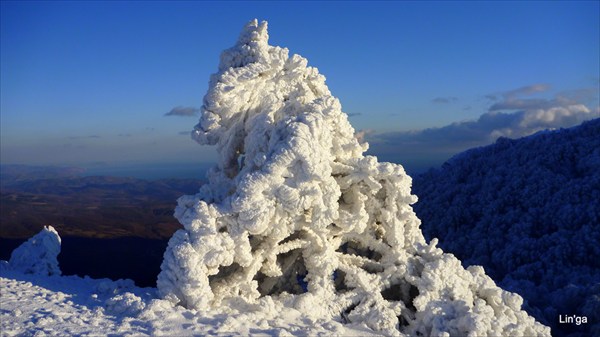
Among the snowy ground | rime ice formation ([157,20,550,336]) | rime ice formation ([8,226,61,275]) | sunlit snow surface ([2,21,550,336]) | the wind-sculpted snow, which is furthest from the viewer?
the wind-sculpted snow

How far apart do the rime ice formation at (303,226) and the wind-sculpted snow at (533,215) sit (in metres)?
4.26

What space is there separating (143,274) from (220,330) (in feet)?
30.9

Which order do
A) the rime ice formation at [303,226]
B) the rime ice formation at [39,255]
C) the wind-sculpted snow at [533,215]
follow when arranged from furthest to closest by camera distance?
the wind-sculpted snow at [533,215]
the rime ice formation at [39,255]
the rime ice formation at [303,226]

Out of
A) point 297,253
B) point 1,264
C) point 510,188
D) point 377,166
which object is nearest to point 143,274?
point 1,264

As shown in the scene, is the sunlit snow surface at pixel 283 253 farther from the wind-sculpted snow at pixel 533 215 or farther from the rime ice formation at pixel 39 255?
the wind-sculpted snow at pixel 533 215

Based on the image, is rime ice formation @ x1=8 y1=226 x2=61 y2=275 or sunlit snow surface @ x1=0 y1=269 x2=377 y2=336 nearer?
sunlit snow surface @ x1=0 y1=269 x2=377 y2=336

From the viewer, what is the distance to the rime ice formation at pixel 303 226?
807 cm

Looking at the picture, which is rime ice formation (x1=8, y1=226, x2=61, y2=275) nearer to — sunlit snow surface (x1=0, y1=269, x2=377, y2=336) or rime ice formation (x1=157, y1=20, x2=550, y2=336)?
sunlit snow surface (x1=0, y1=269, x2=377, y2=336)

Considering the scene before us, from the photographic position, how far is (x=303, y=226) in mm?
9156

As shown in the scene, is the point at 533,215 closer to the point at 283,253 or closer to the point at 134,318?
the point at 283,253

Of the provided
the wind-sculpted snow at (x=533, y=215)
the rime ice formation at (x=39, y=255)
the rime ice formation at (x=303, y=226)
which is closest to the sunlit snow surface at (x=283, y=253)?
the rime ice formation at (x=303, y=226)

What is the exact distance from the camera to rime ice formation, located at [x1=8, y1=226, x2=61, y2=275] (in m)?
11.0

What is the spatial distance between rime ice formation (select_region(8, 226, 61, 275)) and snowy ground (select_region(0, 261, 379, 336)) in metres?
2.47

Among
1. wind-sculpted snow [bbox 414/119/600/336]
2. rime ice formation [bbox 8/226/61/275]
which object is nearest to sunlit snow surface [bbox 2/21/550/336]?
rime ice formation [bbox 8/226/61/275]
